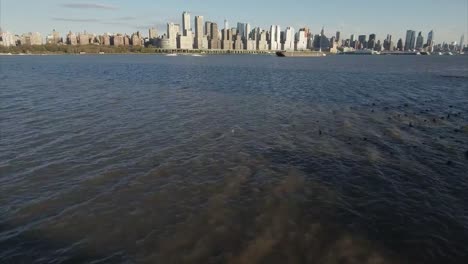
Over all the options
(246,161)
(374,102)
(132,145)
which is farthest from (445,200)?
(374,102)

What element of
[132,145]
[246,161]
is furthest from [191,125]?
[246,161]

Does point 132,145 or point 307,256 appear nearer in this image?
point 307,256

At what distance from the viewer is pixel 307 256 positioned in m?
9.17

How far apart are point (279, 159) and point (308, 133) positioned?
6.46 metres

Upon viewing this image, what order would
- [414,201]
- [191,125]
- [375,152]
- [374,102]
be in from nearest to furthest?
[414,201], [375,152], [191,125], [374,102]

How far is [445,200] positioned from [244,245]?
362 inches

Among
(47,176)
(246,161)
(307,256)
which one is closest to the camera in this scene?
(307,256)

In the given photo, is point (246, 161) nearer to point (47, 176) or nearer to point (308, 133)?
point (308, 133)

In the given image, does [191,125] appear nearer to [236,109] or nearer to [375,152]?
[236,109]

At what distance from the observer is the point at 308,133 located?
74.8 feet

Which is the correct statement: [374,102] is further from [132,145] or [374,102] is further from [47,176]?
[47,176]

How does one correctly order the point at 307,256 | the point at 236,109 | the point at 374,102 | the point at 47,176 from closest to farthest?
the point at 307,256, the point at 47,176, the point at 236,109, the point at 374,102

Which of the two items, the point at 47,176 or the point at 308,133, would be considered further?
the point at 308,133

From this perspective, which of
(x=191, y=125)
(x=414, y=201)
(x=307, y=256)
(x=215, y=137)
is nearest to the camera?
(x=307, y=256)
